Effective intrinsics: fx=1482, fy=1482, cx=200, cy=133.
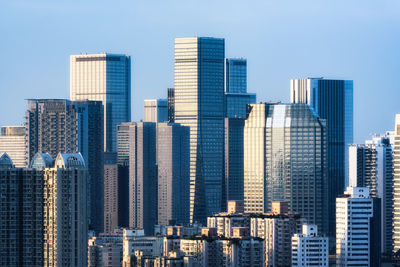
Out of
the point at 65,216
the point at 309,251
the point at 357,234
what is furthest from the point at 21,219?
the point at 357,234

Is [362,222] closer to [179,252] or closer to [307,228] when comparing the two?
[307,228]

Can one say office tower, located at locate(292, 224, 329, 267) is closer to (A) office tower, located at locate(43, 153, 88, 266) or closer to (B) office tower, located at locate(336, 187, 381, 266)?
(B) office tower, located at locate(336, 187, 381, 266)

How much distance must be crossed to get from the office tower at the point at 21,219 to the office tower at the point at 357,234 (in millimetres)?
43720

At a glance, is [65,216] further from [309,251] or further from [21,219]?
[309,251]

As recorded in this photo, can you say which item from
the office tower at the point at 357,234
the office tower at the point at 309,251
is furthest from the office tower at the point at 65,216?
the office tower at the point at 357,234

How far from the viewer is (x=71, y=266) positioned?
17125 centimetres

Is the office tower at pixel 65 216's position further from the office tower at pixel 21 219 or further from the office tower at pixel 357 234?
the office tower at pixel 357 234

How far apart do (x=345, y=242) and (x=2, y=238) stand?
48.2 m

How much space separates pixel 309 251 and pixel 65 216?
3586 centimetres

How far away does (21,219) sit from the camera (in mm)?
174625

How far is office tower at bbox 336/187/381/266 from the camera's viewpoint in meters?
196

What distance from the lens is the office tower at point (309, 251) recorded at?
19100 cm

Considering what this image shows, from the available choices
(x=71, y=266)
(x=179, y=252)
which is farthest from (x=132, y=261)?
(x=71, y=266)

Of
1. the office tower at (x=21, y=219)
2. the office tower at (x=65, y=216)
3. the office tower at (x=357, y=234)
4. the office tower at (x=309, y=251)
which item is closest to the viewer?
the office tower at (x=65, y=216)
